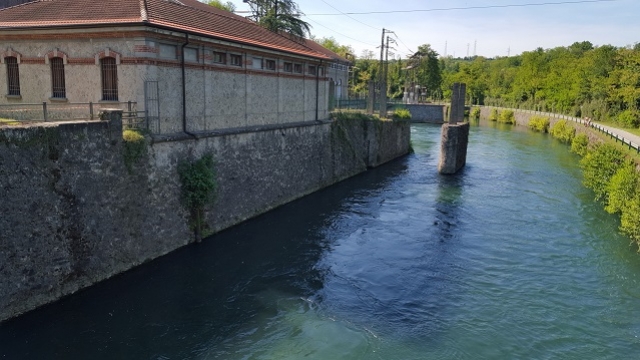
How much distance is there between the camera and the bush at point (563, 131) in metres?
45.0

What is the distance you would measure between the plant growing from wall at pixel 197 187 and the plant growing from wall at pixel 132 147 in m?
1.80

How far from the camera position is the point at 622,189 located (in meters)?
19.2

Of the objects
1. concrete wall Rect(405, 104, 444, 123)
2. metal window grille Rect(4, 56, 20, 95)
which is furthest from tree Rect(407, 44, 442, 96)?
metal window grille Rect(4, 56, 20, 95)

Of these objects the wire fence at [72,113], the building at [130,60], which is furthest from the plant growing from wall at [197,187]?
the wire fence at [72,113]

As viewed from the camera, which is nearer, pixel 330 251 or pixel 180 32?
pixel 180 32

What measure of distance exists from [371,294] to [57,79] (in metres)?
11.5

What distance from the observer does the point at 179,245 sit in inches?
604

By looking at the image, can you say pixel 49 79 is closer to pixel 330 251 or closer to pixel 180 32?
pixel 180 32

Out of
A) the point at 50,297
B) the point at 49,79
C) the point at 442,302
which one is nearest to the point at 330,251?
the point at 442,302

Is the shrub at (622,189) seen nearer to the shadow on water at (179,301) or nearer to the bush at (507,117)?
the shadow on water at (179,301)

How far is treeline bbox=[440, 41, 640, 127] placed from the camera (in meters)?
42.7

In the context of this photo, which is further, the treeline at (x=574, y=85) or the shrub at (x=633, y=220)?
the treeline at (x=574, y=85)

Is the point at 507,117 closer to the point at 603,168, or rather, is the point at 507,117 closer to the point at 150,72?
the point at 603,168

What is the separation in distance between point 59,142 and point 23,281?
3.25m
